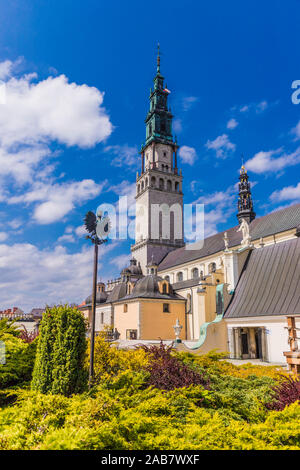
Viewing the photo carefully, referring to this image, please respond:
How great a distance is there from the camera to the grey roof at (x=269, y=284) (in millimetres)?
17650

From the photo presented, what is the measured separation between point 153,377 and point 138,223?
56.9 meters

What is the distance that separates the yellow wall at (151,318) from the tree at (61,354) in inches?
1054

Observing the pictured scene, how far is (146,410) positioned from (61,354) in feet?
9.57

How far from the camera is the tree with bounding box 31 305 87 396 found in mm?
7715

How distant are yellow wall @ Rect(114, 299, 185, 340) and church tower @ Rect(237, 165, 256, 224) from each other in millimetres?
20012

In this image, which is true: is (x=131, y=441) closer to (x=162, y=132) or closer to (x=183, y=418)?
(x=183, y=418)

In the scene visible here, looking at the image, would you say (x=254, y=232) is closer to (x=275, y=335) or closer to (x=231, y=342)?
(x=231, y=342)

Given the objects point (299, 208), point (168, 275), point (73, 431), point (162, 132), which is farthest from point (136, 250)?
point (73, 431)

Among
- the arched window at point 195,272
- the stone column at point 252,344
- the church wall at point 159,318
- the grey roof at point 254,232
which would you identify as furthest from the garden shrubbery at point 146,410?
the arched window at point 195,272

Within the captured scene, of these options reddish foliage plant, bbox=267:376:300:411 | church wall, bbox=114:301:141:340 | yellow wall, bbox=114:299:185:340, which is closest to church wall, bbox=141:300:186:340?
yellow wall, bbox=114:299:185:340

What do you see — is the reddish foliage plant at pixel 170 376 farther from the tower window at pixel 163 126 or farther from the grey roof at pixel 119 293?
the tower window at pixel 163 126

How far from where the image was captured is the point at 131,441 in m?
4.85

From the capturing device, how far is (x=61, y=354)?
798 centimetres

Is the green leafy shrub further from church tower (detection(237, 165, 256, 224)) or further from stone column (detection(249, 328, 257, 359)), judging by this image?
church tower (detection(237, 165, 256, 224))
